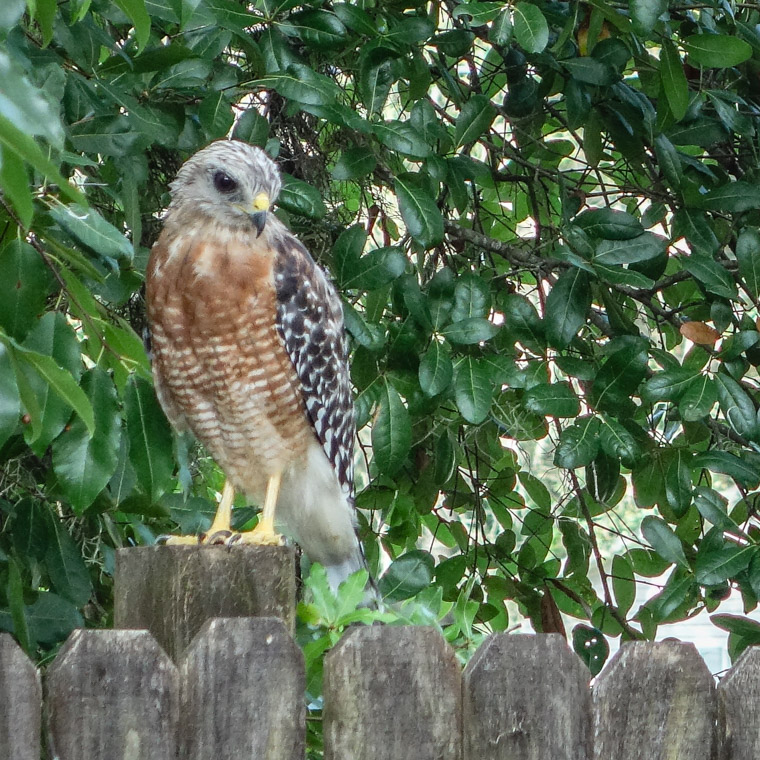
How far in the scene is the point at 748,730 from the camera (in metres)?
1.70

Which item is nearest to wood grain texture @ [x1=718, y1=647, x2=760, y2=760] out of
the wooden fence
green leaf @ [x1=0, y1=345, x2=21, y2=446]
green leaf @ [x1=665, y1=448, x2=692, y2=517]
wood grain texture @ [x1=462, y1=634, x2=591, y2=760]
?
the wooden fence

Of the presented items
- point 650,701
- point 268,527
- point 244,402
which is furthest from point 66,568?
point 650,701

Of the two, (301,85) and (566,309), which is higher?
(301,85)

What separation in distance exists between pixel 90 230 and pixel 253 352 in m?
1.07

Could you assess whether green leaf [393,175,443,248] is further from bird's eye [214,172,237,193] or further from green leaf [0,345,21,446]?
green leaf [0,345,21,446]

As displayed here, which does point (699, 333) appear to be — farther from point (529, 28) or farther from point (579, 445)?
point (529, 28)

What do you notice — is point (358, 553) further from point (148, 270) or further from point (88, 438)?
point (88, 438)

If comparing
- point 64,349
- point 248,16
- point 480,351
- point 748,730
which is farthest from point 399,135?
point 748,730

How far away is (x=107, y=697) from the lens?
1.57m

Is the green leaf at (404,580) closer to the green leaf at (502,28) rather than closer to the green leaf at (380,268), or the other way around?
the green leaf at (380,268)

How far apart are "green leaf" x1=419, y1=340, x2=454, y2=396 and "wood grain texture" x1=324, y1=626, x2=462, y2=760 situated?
4.43 feet

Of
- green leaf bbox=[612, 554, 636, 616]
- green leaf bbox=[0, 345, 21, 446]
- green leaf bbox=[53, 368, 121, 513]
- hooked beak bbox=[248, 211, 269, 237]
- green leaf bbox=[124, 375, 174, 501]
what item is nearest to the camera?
green leaf bbox=[0, 345, 21, 446]

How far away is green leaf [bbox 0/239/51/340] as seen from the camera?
6.34 ft

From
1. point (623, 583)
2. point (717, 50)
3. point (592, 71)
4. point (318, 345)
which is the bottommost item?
point (623, 583)
